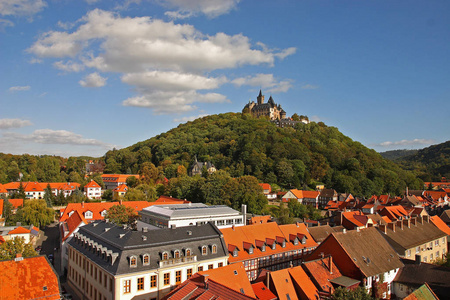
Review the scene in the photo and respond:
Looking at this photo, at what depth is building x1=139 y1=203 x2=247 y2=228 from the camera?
45.8 metres

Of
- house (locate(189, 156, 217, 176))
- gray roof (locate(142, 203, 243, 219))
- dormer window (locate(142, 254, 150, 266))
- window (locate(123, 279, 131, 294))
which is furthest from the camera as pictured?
house (locate(189, 156, 217, 176))

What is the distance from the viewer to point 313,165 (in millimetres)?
118375

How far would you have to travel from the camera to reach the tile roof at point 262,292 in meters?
24.5

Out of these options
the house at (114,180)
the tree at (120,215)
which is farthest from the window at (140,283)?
the house at (114,180)

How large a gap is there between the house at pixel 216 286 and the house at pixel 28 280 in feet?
30.7

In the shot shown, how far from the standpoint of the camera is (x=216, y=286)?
20922 millimetres

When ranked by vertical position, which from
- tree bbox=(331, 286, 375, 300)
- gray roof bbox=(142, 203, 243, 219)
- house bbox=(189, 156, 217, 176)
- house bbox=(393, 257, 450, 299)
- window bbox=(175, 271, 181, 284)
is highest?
house bbox=(189, 156, 217, 176)

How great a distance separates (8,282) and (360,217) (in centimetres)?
4330

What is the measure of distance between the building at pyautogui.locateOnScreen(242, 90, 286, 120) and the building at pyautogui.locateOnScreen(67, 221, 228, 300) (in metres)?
140

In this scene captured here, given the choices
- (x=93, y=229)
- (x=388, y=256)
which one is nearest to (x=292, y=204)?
(x=388, y=256)

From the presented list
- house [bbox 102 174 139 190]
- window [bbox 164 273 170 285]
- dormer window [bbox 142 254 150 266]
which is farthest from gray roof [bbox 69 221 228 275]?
house [bbox 102 174 139 190]

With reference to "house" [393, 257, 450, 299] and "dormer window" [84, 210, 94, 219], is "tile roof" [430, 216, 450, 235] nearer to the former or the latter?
"house" [393, 257, 450, 299]

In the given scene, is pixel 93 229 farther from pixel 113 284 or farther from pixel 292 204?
pixel 292 204

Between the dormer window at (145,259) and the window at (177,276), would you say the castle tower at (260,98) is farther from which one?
the dormer window at (145,259)
